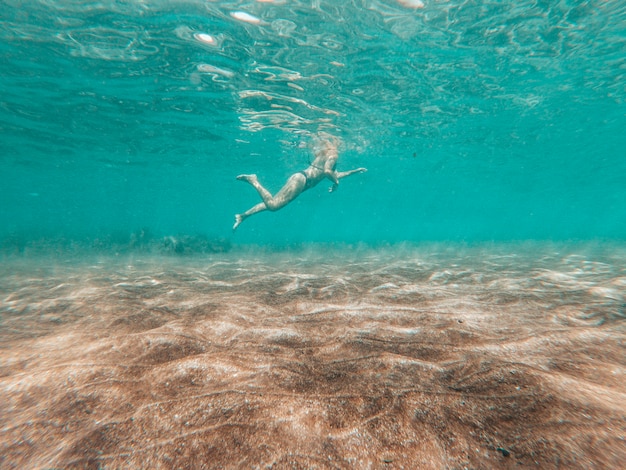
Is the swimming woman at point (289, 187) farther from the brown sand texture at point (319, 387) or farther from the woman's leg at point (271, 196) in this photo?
the brown sand texture at point (319, 387)

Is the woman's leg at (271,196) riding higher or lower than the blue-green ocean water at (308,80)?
lower

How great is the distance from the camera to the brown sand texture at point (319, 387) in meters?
1.56

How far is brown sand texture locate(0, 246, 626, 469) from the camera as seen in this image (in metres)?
1.56

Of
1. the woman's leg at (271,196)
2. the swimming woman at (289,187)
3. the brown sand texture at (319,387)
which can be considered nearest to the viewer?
the brown sand texture at (319,387)

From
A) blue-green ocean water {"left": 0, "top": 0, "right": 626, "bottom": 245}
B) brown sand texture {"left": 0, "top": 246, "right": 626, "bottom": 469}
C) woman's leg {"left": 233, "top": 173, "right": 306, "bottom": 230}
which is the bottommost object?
brown sand texture {"left": 0, "top": 246, "right": 626, "bottom": 469}

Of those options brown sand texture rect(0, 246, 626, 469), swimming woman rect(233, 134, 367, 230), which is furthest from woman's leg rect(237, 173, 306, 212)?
brown sand texture rect(0, 246, 626, 469)

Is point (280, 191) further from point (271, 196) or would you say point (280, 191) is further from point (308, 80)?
point (308, 80)

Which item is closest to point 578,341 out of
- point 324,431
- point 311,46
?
point 324,431

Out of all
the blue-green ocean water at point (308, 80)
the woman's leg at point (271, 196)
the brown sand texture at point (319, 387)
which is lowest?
the brown sand texture at point (319, 387)

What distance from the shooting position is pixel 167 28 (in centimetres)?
1109

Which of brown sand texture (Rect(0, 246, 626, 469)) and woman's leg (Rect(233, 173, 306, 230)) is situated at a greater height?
woman's leg (Rect(233, 173, 306, 230))

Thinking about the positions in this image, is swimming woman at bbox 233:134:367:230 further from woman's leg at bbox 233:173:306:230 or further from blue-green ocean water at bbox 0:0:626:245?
blue-green ocean water at bbox 0:0:626:245

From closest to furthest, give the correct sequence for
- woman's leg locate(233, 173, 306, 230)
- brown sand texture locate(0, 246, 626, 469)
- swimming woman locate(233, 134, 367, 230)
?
brown sand texture locate(0, 246, 626, 469) < woman's leg locate(233, 173, 306, 230) < swimming woman locate(233, 134, 367, 230)

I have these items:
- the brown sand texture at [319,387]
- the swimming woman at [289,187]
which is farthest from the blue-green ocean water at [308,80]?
the brown sand texture at [319,387]
